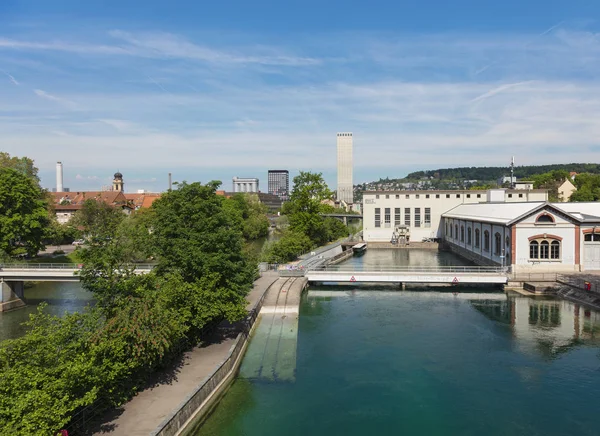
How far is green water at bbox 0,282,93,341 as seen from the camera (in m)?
27.8

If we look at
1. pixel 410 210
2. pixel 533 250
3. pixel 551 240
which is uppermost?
pixel 410 210

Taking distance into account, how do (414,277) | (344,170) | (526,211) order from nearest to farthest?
(414,277) → (526,211) → (344,170)

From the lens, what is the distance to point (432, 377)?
18.7 meters

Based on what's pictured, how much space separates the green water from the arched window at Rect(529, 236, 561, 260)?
34.2 meters

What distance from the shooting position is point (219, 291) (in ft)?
66.1

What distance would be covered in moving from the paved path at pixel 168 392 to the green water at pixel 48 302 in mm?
13484

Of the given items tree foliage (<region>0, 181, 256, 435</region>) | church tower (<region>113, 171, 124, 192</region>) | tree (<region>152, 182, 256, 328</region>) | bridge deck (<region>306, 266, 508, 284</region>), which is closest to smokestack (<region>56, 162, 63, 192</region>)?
church tower (<region>113, 171, 124, 192</region>)

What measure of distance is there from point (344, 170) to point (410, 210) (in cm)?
11471

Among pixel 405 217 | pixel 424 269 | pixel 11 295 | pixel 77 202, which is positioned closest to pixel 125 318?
pixel 11 295

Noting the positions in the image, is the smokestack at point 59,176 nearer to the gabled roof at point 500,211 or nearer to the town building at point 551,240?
the gabled roof at point 500,211

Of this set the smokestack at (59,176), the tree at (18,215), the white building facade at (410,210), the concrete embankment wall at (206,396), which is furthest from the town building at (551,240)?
the smokestack at (59,176)

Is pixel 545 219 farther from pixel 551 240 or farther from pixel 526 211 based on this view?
pixel 526 211

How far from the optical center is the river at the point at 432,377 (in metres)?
15.2

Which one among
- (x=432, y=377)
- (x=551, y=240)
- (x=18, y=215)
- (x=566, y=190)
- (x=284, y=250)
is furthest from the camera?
(x=566, y=190)
